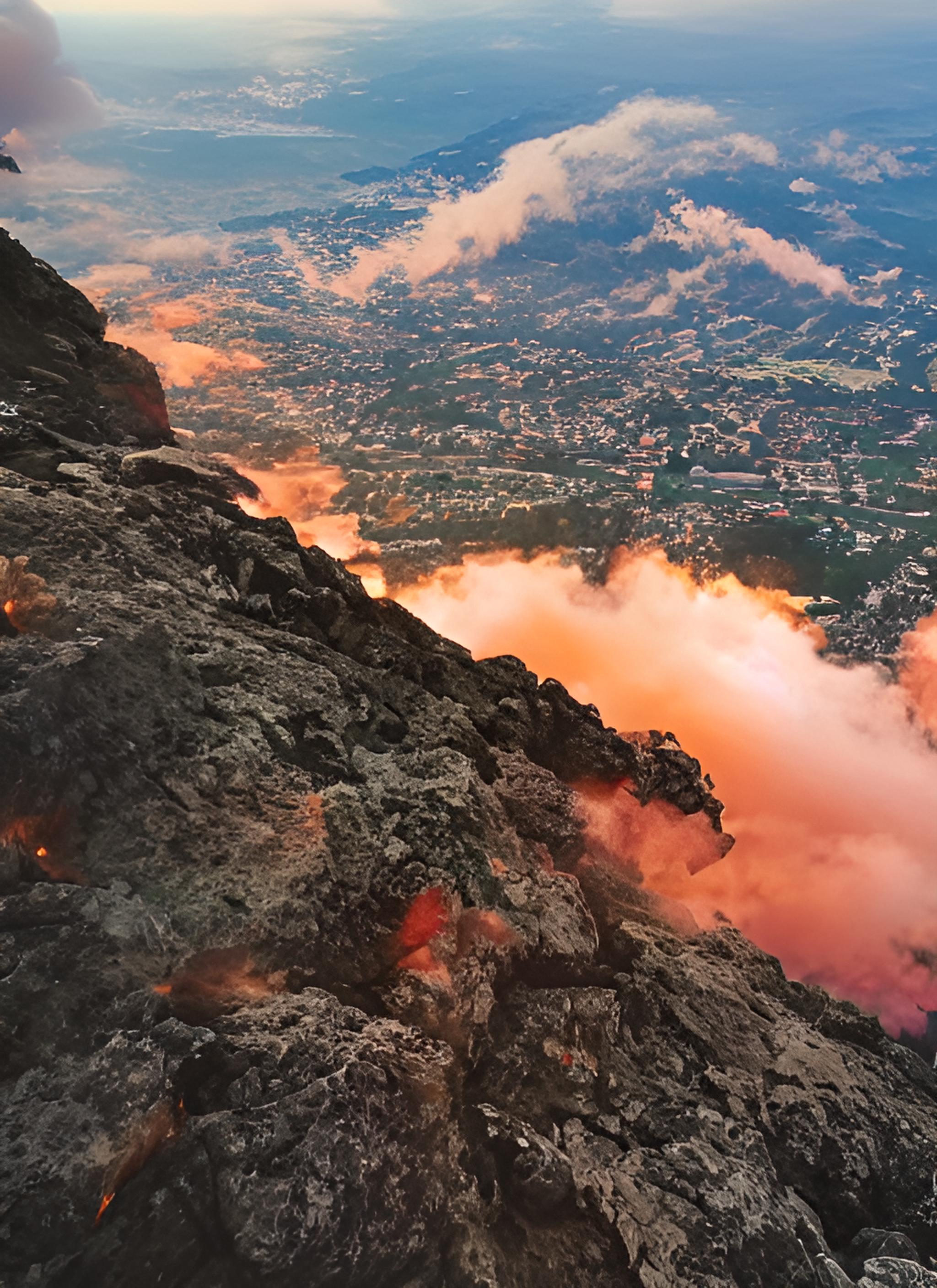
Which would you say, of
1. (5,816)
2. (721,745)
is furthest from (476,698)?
(721,745)

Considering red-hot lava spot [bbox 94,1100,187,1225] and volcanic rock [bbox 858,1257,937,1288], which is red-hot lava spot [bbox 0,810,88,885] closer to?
red-hot lava spot [bbox 94,1100,187,1225]

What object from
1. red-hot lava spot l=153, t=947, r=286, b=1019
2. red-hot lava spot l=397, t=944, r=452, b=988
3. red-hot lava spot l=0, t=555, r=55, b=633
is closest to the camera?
red-hot lava spot l=153, t=947, r=286, b=1019

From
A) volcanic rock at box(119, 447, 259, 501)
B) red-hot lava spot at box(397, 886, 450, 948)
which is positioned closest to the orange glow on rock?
red-hot lava spot at box(397, 886, 450, 948)

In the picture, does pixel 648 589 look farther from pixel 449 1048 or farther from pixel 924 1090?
pixel 449 1048

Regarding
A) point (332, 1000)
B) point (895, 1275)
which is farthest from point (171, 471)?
point (895, 1275)

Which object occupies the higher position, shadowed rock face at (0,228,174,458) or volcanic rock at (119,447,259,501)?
shadowed rock face at (0,228,174,458)

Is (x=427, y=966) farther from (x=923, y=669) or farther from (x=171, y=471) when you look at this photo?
(x=923, y=669)

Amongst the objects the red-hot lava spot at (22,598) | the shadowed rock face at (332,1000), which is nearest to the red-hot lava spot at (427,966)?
the shadowed rock face at (332,1000)
